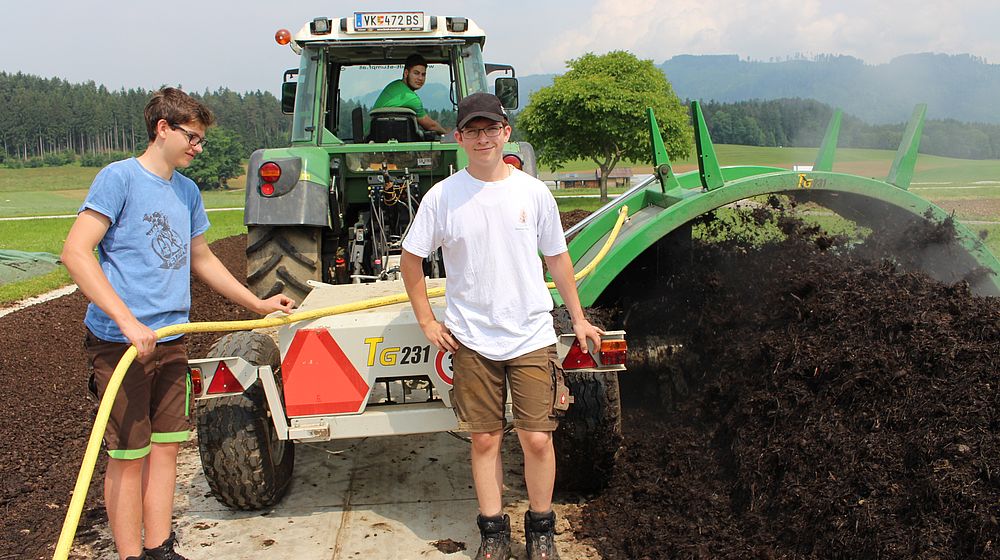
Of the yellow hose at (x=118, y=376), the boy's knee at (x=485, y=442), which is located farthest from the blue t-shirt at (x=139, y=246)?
the boy's knee at (x=485, y=442)

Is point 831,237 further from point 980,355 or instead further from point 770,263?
point 980,355

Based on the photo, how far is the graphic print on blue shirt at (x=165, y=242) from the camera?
2969 millimetres

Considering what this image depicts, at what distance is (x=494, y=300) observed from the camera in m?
3.09

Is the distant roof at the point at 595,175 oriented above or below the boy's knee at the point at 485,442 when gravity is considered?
below

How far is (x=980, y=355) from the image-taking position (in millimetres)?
3201

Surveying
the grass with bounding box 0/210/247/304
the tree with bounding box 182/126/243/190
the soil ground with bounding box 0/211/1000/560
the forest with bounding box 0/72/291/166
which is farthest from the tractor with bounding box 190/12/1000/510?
the forest with bounding box 0/72/291/166

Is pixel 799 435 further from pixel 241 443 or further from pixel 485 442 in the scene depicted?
pixel 241 443

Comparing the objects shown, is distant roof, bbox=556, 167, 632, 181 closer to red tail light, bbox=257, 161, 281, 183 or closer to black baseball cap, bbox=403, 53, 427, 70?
black baseball cap, bbox=403, 53, 427, 70

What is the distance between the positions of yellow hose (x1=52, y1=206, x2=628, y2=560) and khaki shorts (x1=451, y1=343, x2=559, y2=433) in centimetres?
55

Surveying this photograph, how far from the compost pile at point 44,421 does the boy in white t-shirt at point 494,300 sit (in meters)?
1.77

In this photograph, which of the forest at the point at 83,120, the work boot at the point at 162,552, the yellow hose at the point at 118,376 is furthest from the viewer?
the forest at the point at 83,120

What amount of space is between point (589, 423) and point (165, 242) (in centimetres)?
182

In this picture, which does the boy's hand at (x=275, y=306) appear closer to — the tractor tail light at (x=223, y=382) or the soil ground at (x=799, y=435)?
the tractor tail light at (x=223, y=382)

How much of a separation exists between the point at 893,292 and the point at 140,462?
2.96 meters
